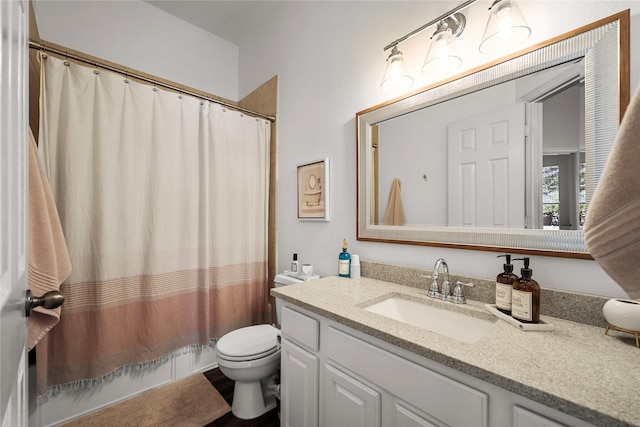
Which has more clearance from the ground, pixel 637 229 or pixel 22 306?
pixel 637 229

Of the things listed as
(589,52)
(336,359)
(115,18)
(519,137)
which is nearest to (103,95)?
(115,18)

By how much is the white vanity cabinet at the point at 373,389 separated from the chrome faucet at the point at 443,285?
434mm

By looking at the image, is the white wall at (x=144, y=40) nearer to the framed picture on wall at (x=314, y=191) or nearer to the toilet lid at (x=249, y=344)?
the framed picture on wall at (x=314, y=191)

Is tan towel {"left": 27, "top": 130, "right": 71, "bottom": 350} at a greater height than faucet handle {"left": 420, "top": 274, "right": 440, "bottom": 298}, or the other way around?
tan towel {"left": 27, "top": 130, "right": 71, "bottom": 350}

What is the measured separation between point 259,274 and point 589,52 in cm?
215

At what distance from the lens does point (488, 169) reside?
3.72ft

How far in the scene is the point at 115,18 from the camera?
2020mm

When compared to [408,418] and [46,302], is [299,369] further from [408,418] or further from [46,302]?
[46,302]

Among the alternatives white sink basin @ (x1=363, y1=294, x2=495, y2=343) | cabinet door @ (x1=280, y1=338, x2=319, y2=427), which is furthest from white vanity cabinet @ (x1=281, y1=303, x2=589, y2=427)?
white sink basin @ (x1=363, y1=294, x2=495, y2=343)

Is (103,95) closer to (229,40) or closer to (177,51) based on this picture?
(177,51)

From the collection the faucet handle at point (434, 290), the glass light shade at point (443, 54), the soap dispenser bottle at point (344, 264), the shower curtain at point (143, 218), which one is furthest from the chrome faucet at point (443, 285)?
the shower curtain at point (143, 218)

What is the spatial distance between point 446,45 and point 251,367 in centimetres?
181

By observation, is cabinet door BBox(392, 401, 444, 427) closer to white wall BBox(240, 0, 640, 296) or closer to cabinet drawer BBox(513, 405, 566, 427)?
cabinet drawer BBox(513, 405, 566, 427)

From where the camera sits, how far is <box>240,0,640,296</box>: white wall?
96 centimetres
